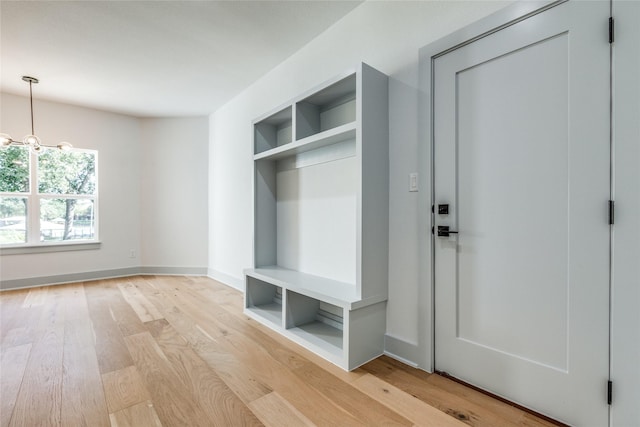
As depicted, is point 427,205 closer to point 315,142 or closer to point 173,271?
point 315,142

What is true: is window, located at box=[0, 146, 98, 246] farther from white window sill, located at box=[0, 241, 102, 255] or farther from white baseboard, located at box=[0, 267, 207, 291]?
white baseboard, located at box=[0, 267, 207, 291]

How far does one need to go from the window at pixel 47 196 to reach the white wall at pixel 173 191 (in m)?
0.76

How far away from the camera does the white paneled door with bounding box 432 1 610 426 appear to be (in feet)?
4.35

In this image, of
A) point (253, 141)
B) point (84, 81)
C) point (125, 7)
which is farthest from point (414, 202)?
point (84, 81)

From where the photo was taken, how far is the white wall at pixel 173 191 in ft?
16.5

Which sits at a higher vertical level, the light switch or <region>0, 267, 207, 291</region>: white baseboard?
the light switch

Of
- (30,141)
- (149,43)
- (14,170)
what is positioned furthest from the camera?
(14,170)

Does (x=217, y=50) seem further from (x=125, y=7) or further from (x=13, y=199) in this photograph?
(x=13, y=199)

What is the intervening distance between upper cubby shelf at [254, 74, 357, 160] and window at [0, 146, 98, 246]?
3.45 metres

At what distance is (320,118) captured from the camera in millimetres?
2676

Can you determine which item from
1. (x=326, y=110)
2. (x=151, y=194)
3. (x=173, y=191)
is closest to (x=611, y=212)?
(x=326, y=110)

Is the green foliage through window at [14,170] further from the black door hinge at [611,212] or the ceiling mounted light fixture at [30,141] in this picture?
the black door hinge at [611,212]

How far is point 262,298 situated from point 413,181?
6.60ft

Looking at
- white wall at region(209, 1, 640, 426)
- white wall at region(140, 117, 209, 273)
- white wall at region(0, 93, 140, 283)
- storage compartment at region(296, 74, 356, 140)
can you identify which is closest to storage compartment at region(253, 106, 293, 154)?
white wall at region(209, 1, 640, 426)
